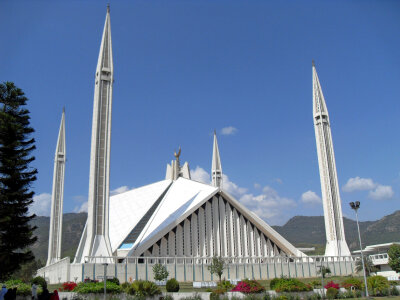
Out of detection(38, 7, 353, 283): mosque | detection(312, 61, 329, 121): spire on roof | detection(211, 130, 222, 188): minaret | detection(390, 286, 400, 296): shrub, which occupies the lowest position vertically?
detection(390, 286, 400, 296): shrub

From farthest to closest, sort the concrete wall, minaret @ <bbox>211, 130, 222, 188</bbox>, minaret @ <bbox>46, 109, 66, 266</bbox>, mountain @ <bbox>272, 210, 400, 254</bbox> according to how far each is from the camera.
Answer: mountain @ <bbox>272, 210, 400, 254</bbox>, minaret @ <bbox>211, 130, 222, 188</bbox>, minaret @ <bbox>46, 109, 66, 266</bbox>, the concrete wall

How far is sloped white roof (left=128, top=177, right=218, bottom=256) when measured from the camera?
27.3 metres

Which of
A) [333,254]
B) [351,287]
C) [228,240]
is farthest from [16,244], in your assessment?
[333,254]

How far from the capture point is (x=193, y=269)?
25750 millimetres

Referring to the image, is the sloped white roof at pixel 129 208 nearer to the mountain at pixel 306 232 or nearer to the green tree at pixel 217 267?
the green tree at pixel 217 267

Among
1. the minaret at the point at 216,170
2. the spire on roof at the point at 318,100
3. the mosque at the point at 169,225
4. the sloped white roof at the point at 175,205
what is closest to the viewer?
the mosque at the point at 169,225

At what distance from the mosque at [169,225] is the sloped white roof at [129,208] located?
11 centimetres

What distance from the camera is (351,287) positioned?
16.2m

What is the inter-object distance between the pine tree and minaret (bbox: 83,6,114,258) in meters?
5.99

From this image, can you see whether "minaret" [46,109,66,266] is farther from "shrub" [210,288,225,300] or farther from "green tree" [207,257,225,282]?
"shrub" [210,288,225,300]

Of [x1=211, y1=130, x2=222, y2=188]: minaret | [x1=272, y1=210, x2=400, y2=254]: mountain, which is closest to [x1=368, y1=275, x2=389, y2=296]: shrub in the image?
[x1=211, y1=130, x2=222, y2=188]: minaret

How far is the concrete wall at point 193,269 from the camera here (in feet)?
72.3

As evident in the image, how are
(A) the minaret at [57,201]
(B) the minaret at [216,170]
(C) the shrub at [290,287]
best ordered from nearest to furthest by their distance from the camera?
(C) the shrub at [290,287], (A) the minaret at [57,201], (B) the minaret at [216,170]

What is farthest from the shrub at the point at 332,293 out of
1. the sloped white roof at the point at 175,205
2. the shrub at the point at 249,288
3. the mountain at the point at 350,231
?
the mountain at the point at 350,231
